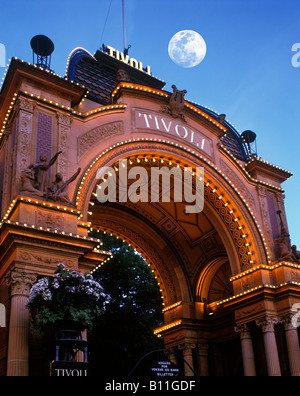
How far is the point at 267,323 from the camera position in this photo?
1866 cm

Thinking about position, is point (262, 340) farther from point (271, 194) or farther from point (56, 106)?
point (56, 106)

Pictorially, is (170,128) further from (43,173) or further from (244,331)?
(244,331)

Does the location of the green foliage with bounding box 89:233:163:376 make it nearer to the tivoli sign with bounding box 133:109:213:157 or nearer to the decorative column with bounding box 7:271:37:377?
the tivoli sign with bounding box 133:109:213:157

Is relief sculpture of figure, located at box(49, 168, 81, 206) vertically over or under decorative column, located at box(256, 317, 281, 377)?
over

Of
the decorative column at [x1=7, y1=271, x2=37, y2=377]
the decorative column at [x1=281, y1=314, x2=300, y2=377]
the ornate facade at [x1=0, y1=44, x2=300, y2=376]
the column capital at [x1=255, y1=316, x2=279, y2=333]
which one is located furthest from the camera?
the column capital at [x1=255, y1=316, x2=279, y2=333]

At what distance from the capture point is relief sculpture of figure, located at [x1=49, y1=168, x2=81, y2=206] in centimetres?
1462

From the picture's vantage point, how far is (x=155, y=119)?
1980 cm

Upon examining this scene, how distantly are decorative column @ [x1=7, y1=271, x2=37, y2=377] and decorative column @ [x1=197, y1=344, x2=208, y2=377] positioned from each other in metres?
12.4

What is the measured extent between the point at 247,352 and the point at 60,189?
10370 mm

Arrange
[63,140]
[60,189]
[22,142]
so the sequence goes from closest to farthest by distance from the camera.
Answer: [60,189] < [22,142] < [63,140]

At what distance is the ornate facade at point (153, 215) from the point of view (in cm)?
1382

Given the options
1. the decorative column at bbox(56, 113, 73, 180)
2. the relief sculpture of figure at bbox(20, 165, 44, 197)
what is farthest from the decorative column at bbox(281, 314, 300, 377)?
the relief sculpture of figure at bbox(20, 165, 44, 197)

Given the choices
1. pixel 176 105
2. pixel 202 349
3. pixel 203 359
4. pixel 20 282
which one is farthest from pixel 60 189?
pixel 203 359

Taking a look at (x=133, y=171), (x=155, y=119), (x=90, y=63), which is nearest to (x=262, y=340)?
(x=133, y=171)
